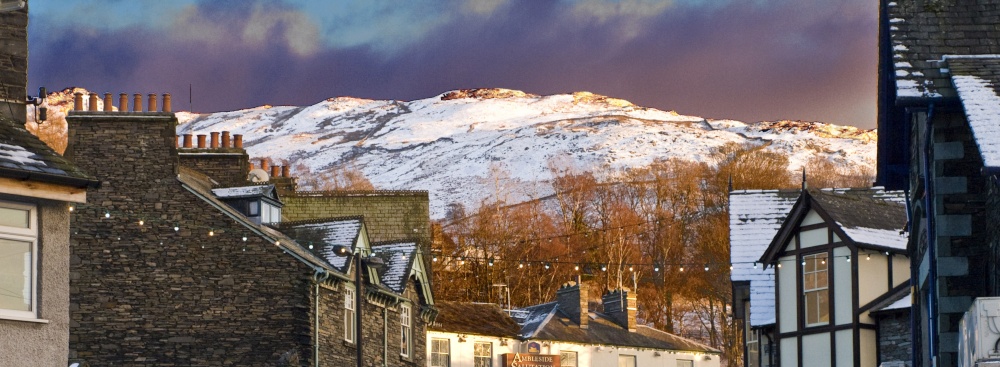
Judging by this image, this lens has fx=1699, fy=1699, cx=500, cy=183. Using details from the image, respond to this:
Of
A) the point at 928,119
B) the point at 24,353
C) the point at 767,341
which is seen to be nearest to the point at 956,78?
the point at 928,119

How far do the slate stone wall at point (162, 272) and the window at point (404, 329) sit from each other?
7.77 m

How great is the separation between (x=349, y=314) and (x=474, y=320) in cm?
1615

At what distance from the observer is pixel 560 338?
218 ft

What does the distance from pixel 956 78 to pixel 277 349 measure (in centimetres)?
2642

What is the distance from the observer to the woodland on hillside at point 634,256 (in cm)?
9712

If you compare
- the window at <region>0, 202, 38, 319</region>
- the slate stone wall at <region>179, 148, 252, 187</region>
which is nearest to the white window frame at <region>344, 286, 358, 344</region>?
the slate stone wall at <region>179, 148, 252, 187</region>

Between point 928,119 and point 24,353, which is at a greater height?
point 928,119

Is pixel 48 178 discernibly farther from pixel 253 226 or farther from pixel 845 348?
pixel 253 226

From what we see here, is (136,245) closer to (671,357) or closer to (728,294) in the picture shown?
(671,357)

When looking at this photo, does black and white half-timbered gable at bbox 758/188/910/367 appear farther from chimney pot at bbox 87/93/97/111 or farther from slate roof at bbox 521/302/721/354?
slate roof at bbox 521/302/721/354

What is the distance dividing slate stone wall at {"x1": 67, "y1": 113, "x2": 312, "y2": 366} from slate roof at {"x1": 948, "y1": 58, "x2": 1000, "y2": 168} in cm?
2538

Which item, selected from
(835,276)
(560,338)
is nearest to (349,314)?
(835,276)

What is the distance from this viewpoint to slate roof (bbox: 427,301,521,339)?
6097 cm

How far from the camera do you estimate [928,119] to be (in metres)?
22.6
